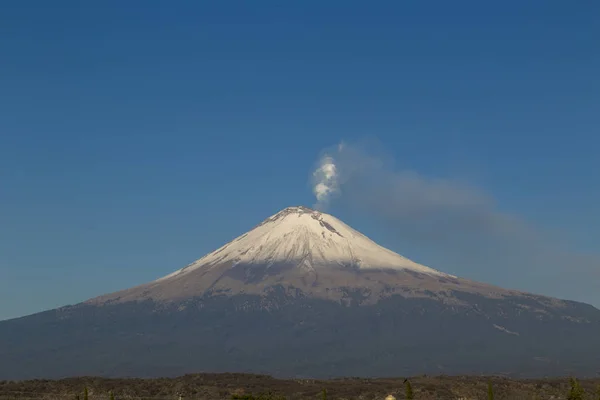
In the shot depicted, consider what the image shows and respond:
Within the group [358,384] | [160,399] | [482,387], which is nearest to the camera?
[160,399]

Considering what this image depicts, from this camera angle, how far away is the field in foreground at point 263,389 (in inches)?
3538

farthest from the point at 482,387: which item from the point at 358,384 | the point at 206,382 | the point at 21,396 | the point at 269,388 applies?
the point at 21,396

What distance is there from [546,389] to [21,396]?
56.2 metres

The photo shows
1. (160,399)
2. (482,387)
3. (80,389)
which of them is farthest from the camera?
(482,387)

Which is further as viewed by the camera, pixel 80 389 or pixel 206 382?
pixel 206 382

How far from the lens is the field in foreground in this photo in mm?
89875

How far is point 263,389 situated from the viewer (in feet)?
322

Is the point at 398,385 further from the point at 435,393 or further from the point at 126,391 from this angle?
the point at 126,391

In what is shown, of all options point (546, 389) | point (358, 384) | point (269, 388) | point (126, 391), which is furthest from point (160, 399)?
point (546, 389)

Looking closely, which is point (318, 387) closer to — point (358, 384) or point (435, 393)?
point (358, 384)

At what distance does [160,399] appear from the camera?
8338cm

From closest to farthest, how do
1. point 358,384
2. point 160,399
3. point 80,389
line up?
point 160,399 < point 80,389 < point 358,384

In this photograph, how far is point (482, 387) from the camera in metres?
99.2

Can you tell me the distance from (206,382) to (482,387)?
3155 cm
